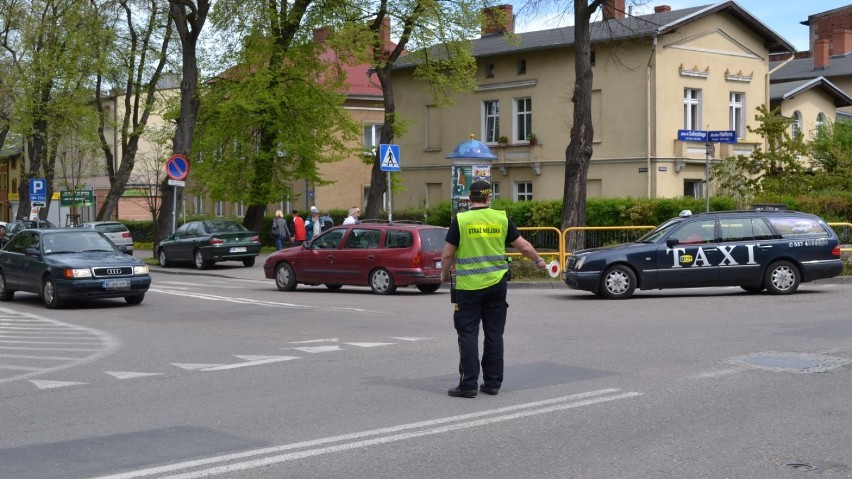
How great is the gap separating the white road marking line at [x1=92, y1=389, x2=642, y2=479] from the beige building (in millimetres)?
28429

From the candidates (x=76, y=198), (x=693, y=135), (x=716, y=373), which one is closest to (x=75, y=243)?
(x=693, y=135)

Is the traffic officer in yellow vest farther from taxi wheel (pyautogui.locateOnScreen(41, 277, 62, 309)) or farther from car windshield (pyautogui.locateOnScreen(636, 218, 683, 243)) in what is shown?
taxi wheel (pyautogui.locateOnScreen(41, 277, 62, 309))

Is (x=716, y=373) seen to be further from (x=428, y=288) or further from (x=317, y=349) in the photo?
(x=428, y=288)

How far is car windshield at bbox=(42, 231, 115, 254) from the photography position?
2008cm

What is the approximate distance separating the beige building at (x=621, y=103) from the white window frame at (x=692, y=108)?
37 millimetres

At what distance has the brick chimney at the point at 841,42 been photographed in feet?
217

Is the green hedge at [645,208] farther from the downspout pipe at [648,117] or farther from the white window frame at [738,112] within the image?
the white window frame at [738,112]

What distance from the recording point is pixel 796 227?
19156 millimetres

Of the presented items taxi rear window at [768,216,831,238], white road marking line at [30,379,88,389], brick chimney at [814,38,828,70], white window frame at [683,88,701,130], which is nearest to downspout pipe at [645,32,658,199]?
white window frame at [683,88,701,130]

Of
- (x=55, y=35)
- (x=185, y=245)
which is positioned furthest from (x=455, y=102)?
(x=55, y=35)

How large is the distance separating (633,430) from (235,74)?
109ft

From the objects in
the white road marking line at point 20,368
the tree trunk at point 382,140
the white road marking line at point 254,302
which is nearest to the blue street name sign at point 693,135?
the white road marking line at point 254,302

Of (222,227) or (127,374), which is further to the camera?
(222,227)

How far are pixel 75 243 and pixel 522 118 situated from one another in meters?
24.4
